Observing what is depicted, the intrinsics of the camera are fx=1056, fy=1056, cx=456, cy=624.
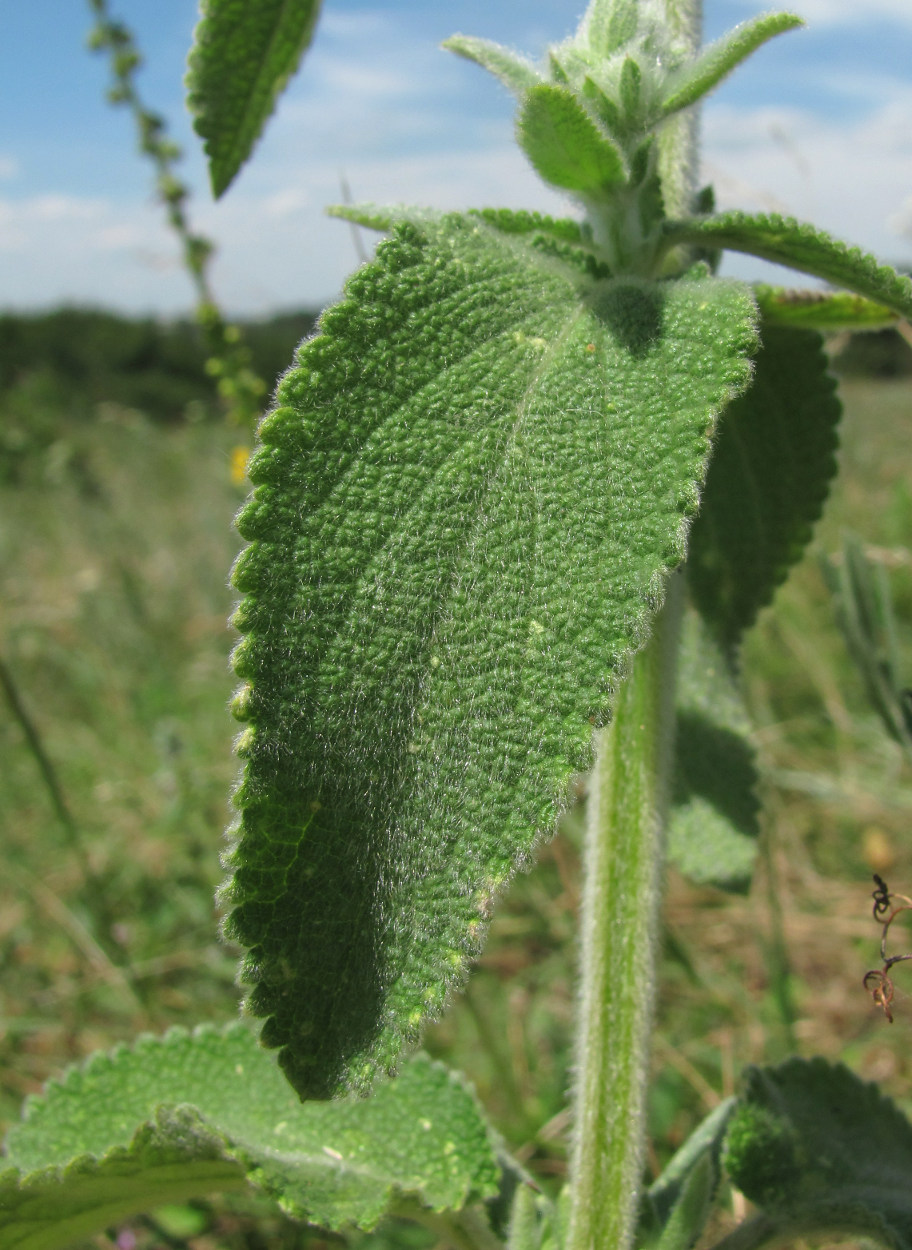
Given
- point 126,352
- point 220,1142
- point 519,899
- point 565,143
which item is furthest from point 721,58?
point 126,352

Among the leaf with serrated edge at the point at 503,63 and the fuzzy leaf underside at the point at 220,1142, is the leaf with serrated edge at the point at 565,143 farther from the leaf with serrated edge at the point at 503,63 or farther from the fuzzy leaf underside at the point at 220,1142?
the fuzzy leaf underside at the point at 220,1142

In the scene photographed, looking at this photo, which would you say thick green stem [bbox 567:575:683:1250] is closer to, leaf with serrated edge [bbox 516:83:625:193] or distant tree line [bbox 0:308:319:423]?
leaf with serrated edge [bbox 516:83:625:193]

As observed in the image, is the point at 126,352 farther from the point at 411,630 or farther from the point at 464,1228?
the point at 411,630

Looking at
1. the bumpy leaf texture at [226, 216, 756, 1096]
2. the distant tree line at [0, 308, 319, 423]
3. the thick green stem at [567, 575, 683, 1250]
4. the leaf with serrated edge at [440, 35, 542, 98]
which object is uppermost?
the distant tree line at [0, 308, 319, 423]

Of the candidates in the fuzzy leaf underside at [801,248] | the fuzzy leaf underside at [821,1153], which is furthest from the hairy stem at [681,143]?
the fuzzy leaf underside at [821,1153]

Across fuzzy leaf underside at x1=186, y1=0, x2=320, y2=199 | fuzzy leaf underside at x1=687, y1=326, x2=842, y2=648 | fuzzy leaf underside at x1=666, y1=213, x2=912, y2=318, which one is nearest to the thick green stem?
fuzzy leaf underside at x1=687, y1=326, x2=842, y2=648
